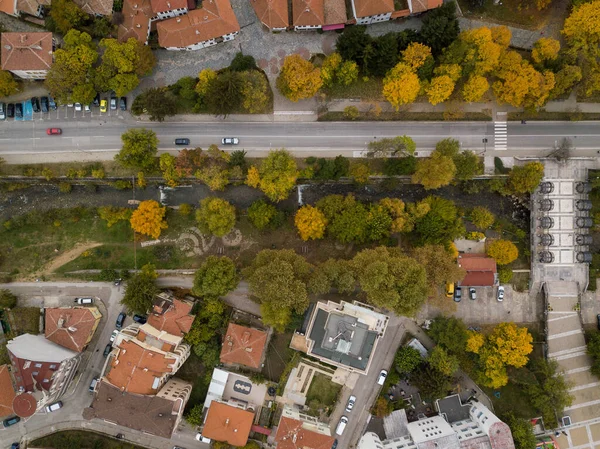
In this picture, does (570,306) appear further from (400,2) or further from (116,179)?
(116,179)

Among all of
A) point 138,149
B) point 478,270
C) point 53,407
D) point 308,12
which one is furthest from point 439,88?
point 53,407

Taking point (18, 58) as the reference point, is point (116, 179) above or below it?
below

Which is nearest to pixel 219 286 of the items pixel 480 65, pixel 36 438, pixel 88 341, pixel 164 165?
pixel 164 165

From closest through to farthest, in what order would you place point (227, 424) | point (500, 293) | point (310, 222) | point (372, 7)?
point (227, 424)
point (372, 7)
point (310, 222)
point (500, 293)

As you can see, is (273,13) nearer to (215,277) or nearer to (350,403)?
(215,277)

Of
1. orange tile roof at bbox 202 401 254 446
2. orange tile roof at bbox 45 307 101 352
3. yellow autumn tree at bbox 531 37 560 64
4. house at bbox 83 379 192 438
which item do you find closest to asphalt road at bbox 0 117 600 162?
yellow autumn tree at bbox 531 37 560 64

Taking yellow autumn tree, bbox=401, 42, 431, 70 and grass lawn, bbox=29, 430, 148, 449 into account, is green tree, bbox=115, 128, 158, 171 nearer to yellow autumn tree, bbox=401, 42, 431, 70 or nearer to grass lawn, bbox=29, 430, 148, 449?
yellow autumn tree, bbox=401, 42, 431, 70
